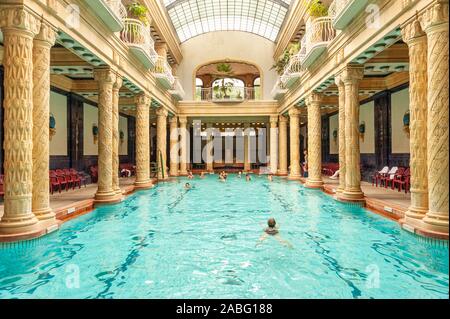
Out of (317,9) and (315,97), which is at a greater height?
(317,9)

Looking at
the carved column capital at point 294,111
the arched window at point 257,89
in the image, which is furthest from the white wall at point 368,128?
the arched window at point 257,89

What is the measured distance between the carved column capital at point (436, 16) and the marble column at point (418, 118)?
470 mm

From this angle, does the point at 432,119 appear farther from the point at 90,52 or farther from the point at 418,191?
the point at 90,52

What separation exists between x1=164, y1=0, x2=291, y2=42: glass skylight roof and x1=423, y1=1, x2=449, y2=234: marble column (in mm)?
20206

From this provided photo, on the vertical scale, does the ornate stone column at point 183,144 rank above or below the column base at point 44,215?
above

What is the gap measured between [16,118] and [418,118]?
27.3 feet

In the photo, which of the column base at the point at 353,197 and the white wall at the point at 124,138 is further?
the white wall at the point at 124,138

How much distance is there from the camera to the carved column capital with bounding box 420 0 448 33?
587 cm

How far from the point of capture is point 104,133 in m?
10.8

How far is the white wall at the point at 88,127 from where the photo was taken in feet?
57.0

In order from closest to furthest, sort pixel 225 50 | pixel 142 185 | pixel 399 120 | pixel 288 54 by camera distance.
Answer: pixel 399 120 → pixel 142 185 → pixel 288 54 → pixel 225 50

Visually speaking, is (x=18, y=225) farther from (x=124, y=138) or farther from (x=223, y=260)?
(x=124, y=138)

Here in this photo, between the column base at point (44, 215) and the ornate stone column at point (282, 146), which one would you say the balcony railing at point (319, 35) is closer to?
the column base at point (44, 215)

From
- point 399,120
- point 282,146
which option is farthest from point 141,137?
point 282,146
